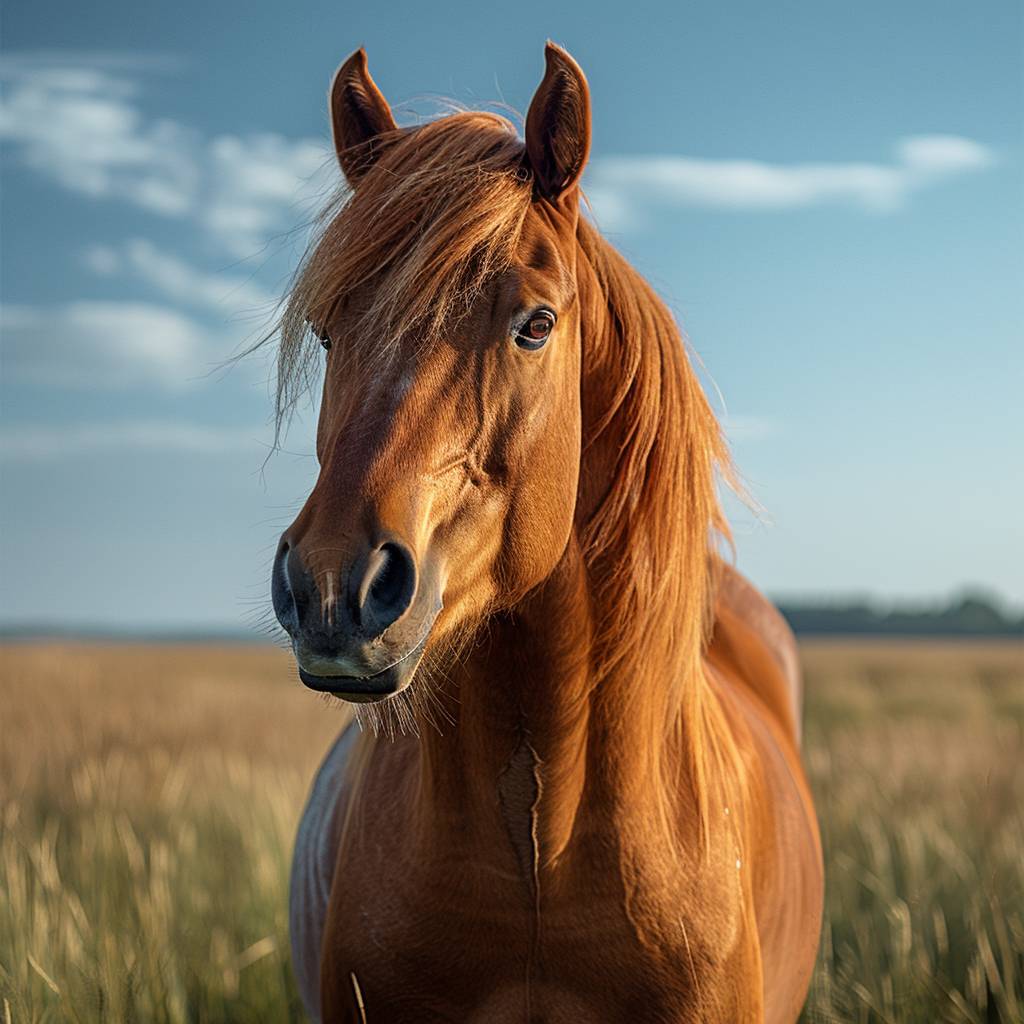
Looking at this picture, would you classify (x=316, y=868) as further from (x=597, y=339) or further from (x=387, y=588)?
(x=597, y=339)

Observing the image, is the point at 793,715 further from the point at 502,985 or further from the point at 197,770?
the point at 197,770

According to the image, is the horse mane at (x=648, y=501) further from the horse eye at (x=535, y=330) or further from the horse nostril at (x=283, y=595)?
the horse nostril at (x=283, y=595)

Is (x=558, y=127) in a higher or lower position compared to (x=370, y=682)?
higher

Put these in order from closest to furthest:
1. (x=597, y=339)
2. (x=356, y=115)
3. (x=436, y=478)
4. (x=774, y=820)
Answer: (x=436, y=478) < (x=597, y=339) < (x=356, y=115) < (x=774, y=820)

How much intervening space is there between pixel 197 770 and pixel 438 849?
666cm

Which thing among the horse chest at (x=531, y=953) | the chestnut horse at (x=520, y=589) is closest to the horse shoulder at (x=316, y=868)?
the chestnut horse at (x=520, y=589)

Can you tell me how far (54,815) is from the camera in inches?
254

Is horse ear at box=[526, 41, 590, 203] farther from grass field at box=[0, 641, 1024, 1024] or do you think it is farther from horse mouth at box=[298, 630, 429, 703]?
grass field at box=[0, 641, 1024, 1024]

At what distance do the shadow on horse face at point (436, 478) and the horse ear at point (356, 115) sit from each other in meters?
0.49

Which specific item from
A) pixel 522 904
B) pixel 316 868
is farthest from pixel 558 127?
pixel 316 868

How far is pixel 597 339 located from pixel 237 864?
4540 mm

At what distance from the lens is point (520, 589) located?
6.07 ft

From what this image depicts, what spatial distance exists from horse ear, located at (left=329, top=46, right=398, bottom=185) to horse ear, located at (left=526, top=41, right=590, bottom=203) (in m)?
0.38

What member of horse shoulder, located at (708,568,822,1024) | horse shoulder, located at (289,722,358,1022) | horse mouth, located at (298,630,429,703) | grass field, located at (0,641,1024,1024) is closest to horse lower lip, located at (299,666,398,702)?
horse mouth, located at (298,630,429,703)
